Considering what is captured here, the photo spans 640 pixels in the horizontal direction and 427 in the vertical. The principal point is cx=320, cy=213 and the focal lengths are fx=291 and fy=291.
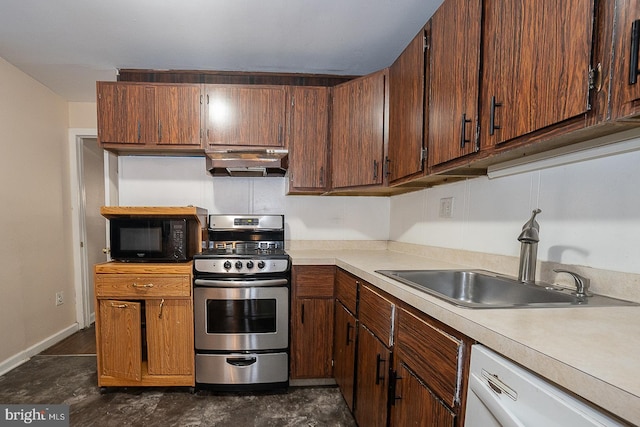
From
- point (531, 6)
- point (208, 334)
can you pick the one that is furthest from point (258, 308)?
point (531, 6)

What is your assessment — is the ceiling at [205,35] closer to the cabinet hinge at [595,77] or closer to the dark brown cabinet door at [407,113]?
the dark brown cabinet door at [407,113]

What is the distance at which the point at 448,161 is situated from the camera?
1.28 m

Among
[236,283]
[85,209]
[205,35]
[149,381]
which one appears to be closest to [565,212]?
[236,283]

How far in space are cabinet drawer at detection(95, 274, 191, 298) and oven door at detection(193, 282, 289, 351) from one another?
0.11m

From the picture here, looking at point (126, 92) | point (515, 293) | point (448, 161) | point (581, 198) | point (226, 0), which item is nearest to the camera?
point (581, 198)

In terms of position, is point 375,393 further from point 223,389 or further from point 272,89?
point 272,89

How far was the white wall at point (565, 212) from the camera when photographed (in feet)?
2.99

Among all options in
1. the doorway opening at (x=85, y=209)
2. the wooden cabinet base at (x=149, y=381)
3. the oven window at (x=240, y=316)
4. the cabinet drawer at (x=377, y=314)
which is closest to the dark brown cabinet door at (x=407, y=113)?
the cabinet drawer at (x=377, y=314)

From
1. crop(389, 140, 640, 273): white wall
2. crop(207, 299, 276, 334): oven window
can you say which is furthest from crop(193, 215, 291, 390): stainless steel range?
crop(389, 140, 640, 273): white wall

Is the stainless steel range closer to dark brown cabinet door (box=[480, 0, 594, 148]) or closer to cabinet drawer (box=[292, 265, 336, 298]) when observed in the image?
cabinet drawer (box=[292, 265, 336, 298])

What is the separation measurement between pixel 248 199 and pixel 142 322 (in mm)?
1158

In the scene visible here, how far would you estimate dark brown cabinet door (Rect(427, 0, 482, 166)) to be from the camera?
110 centimetres

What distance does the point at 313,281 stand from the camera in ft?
6.52

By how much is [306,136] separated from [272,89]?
43 cm
